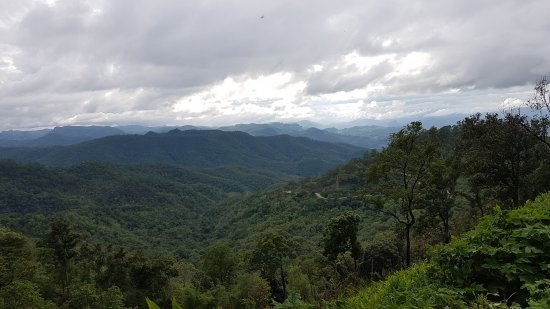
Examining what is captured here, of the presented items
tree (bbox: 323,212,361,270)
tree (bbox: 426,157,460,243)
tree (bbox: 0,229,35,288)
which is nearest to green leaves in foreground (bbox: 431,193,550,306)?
tree (bbox: 426,157,460,243)

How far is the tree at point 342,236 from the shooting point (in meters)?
30.4

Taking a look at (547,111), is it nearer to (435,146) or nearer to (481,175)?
(481,175)

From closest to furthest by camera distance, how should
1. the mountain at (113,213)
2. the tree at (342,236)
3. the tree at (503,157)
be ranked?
the tree at (503,157) < the tree at (342,236) < the mountain at (113,213)

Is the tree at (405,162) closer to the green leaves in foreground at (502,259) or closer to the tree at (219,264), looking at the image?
the green leaves in foreground at (502,259)

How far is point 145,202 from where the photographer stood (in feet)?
604

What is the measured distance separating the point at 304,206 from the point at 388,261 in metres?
86.3

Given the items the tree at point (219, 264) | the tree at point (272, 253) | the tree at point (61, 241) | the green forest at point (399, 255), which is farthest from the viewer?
the tree at point (219, 264)

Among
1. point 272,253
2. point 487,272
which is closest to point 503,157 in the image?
point 487,272

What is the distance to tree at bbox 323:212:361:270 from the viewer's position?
99.6 feet

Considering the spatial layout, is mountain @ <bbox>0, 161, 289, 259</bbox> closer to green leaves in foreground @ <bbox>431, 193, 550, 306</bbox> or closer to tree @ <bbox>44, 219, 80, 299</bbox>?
tree @ <bbox>44, 219, 80, 299</bbox>

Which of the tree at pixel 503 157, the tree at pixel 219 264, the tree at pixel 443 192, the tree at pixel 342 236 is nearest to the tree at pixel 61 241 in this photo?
the tree at pixel 219 264

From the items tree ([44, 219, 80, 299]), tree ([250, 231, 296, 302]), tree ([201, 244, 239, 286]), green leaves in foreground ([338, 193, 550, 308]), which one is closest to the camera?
green leaves in foreground ([338, 193, 550, 308])

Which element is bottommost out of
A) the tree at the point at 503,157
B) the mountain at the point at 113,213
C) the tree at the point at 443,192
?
the mountain at the point at 113,213

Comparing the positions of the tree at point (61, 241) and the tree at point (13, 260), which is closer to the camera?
the tree at point (13, 260)
